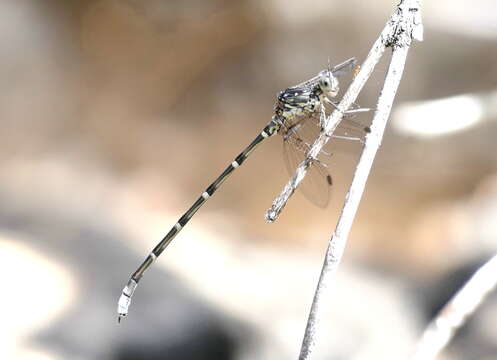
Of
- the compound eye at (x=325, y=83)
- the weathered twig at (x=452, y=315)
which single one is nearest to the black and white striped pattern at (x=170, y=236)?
the compound eye at (x=325, y=83)

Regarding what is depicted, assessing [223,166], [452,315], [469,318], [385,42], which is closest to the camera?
[452,315]

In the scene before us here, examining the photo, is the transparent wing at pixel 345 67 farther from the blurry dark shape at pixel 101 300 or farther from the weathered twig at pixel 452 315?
the blurry dark shape at pixel 101 300

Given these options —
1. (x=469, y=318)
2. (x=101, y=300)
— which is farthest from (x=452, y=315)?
(x=101, y=300)

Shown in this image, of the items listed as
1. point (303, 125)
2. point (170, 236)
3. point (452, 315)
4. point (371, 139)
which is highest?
point (303, 125)

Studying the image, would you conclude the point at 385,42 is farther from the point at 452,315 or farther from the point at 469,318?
the point at 469,318

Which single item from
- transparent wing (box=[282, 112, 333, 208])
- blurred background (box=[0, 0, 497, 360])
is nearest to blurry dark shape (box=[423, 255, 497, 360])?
blurred background (box=[0, 0, 497, 360])

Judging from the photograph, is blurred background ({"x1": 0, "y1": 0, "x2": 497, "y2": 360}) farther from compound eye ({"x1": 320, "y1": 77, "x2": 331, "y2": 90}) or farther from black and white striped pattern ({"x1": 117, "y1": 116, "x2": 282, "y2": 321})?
compound eye ({"x1": 320, "y1": 77, "x2": 331, "y2": 90})

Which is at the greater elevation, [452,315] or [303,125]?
[303,125]
